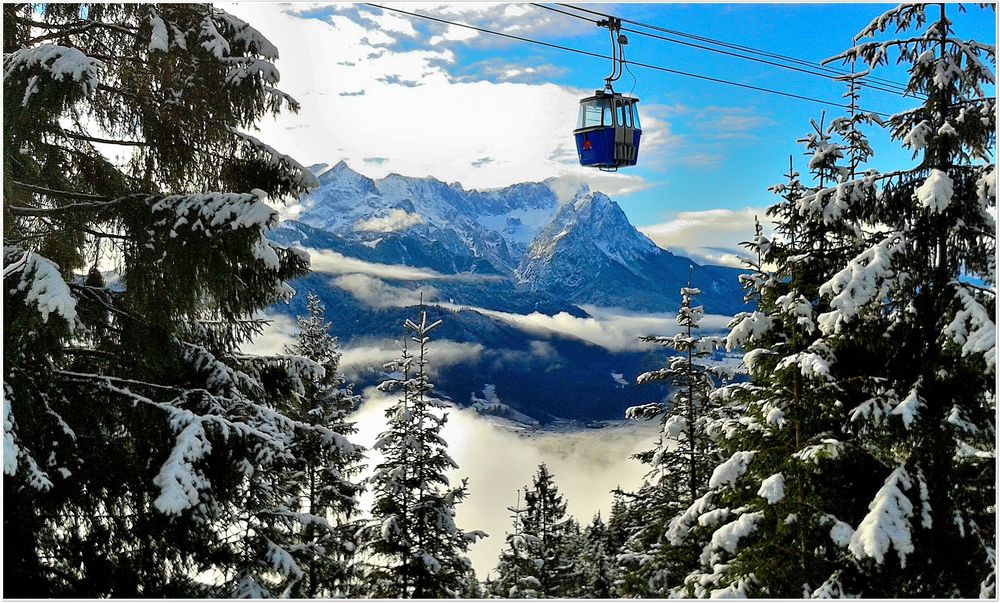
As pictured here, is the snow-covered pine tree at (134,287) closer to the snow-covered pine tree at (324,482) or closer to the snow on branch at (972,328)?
the snow-covered pine tree at (324,482)

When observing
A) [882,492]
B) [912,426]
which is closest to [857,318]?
[912,426]

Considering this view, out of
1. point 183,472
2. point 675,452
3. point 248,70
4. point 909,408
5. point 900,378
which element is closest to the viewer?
point 183,472

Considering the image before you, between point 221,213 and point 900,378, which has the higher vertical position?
point 221,213

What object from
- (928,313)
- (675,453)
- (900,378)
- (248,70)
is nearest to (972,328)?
(928,313)

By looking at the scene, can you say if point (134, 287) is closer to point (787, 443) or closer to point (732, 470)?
point (732, 470)

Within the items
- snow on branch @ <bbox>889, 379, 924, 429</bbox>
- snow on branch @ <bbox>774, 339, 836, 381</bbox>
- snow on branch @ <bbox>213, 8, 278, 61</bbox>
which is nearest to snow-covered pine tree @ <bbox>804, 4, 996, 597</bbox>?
snow on branch @ <bbox>889, 379, 924, 429</bbox>

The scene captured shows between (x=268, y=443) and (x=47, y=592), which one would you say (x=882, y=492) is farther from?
(x=47, y=592)
